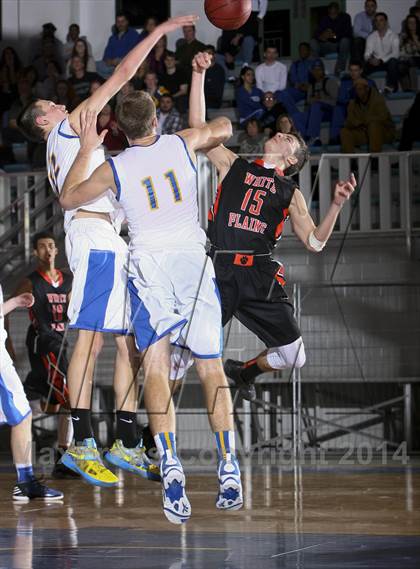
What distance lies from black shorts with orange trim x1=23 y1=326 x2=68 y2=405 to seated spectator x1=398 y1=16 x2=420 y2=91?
6259 mm

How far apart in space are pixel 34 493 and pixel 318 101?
24.5 feet

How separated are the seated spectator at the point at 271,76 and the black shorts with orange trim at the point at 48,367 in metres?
5.47

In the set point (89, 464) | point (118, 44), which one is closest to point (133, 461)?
point (89, 464)

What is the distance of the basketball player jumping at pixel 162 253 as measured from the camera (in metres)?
5.45

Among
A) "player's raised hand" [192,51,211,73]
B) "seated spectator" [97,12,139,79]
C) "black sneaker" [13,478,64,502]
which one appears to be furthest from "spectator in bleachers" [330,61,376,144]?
"player's raised hand" [192,51,211,73]

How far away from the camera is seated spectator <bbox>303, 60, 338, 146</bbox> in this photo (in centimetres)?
1292

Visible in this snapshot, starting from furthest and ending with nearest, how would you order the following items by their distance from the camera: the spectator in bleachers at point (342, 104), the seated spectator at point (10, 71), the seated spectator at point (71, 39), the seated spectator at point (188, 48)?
the seated spectator at point (71, 39), the seated spectator at point (10, 71), the seated spectator at point (188, 48), the spectator in bleachers at point (342, 104)

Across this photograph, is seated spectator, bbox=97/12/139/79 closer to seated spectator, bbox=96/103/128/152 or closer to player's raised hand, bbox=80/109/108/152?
seated spectator, bbox=96/103/128/152

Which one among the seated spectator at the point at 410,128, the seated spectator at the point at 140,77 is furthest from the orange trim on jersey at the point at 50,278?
the seated spectator at the point at 140,77

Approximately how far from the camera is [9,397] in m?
6.89

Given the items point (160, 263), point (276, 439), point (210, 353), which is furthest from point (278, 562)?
point (276, 439)

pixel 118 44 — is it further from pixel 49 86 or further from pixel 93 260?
pixel 93 260

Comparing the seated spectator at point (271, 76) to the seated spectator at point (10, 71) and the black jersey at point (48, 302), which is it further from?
the black jersey at point (48, 302)

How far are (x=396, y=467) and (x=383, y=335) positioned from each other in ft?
6.85
